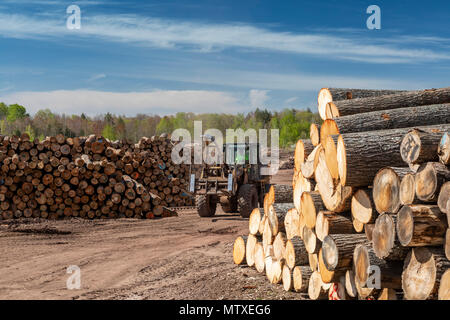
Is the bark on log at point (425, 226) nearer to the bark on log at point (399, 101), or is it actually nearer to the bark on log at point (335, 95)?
the bark on log at point (399, 101)

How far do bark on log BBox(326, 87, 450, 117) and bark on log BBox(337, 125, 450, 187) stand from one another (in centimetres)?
152

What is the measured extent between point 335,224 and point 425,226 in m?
1.44

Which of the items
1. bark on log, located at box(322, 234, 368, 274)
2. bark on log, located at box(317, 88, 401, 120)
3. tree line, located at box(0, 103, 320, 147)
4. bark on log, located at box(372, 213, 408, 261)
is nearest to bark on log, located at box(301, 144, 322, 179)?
bark on log, located at box(317, 88, 401, 120)

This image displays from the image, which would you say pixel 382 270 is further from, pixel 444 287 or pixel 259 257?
pixel 259 257

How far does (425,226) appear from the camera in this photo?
4.25 m

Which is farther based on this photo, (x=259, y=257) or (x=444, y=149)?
(x=259, y=257)

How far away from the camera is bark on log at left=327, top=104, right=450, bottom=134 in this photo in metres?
6.04

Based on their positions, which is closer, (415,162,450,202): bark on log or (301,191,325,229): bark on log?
(415,162,450,202): bark on log

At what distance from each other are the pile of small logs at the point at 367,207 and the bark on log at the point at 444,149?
0.4 inches

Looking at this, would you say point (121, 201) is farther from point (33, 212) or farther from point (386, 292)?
point (386, 292)

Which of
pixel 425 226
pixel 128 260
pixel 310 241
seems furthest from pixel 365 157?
pixel 128 260

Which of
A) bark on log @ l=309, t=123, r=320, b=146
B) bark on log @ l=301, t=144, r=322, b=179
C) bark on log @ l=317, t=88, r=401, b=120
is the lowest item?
bark on log @ l=301, t=144, r=322, b=179

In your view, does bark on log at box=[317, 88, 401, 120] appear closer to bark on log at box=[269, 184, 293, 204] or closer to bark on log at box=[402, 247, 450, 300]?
bark on log at box=[269, 184, 293, 204]

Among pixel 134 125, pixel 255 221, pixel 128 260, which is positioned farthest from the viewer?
pixel 134 125
